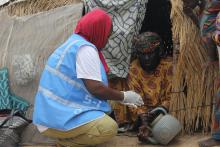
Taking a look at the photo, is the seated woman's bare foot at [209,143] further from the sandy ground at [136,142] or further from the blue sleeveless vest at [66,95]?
the blue sleeveless vest at [66,95]

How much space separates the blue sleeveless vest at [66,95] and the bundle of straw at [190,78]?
106 centimetres

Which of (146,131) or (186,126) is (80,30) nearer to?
(146,131)

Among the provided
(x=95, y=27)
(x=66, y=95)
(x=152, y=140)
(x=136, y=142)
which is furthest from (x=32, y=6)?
(x=152, y=140)

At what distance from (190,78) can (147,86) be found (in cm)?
55

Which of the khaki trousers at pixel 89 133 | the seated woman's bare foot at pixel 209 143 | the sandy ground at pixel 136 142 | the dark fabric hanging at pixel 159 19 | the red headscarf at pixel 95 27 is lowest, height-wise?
the sandy ground at pixel 136 142

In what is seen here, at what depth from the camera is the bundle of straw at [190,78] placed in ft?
16.9

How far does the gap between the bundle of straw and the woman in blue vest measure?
33.3 inches

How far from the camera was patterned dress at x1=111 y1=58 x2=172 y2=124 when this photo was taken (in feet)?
18.1

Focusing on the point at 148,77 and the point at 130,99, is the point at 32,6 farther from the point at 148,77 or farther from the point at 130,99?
the point at 130,99

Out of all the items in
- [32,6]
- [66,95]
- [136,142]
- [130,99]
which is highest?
[32,6]

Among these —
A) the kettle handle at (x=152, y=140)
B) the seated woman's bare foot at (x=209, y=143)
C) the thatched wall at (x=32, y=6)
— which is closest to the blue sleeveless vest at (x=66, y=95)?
the kettle handle at (x=152, y=140)

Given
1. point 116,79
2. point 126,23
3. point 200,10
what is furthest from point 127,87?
point 200,10

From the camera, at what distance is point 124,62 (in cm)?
566

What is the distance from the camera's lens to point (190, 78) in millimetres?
5258
